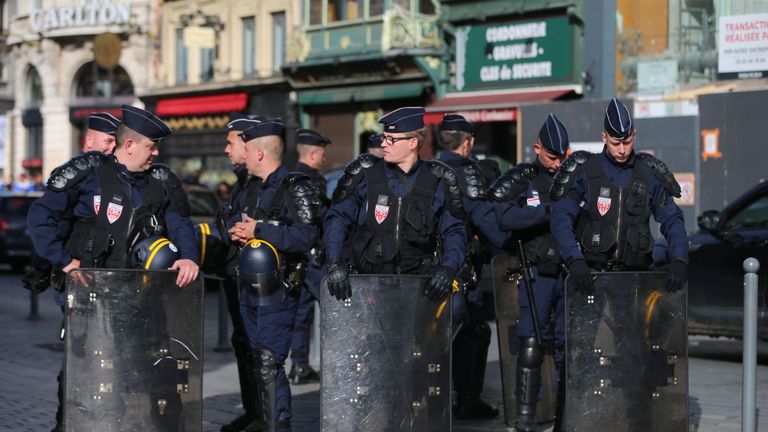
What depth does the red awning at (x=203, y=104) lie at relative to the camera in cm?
3459

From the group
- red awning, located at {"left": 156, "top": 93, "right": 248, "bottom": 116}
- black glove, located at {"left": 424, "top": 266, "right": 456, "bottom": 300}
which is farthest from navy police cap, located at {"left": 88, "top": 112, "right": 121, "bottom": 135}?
red awning, located at {"left": 156, "top": 93, "right": 248, "bottom": 116}

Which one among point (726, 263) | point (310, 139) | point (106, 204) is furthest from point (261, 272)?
point (726, 263)

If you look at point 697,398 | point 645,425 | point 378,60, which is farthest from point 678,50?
point 645,425

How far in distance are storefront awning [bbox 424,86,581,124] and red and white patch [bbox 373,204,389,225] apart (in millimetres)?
16912

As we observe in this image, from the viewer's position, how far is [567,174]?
7.44 metres

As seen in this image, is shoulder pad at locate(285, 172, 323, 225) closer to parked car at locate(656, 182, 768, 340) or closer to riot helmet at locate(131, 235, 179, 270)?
riot helmet at locate(131, 235, 179, 270)

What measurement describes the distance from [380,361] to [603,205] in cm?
173

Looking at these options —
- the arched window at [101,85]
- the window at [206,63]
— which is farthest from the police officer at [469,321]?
the arched window at [101,85]

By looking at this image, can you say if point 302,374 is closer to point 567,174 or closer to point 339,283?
point 567,174

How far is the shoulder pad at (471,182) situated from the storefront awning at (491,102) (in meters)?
15.7

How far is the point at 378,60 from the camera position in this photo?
29.6 meters

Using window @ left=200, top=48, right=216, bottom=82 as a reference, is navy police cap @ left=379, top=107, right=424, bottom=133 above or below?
below

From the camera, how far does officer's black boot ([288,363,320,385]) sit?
10.8 meters

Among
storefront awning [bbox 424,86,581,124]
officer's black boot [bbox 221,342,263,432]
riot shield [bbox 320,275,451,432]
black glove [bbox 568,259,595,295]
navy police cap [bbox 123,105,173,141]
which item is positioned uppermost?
storefront awning [bbox 424,86,581,124]
